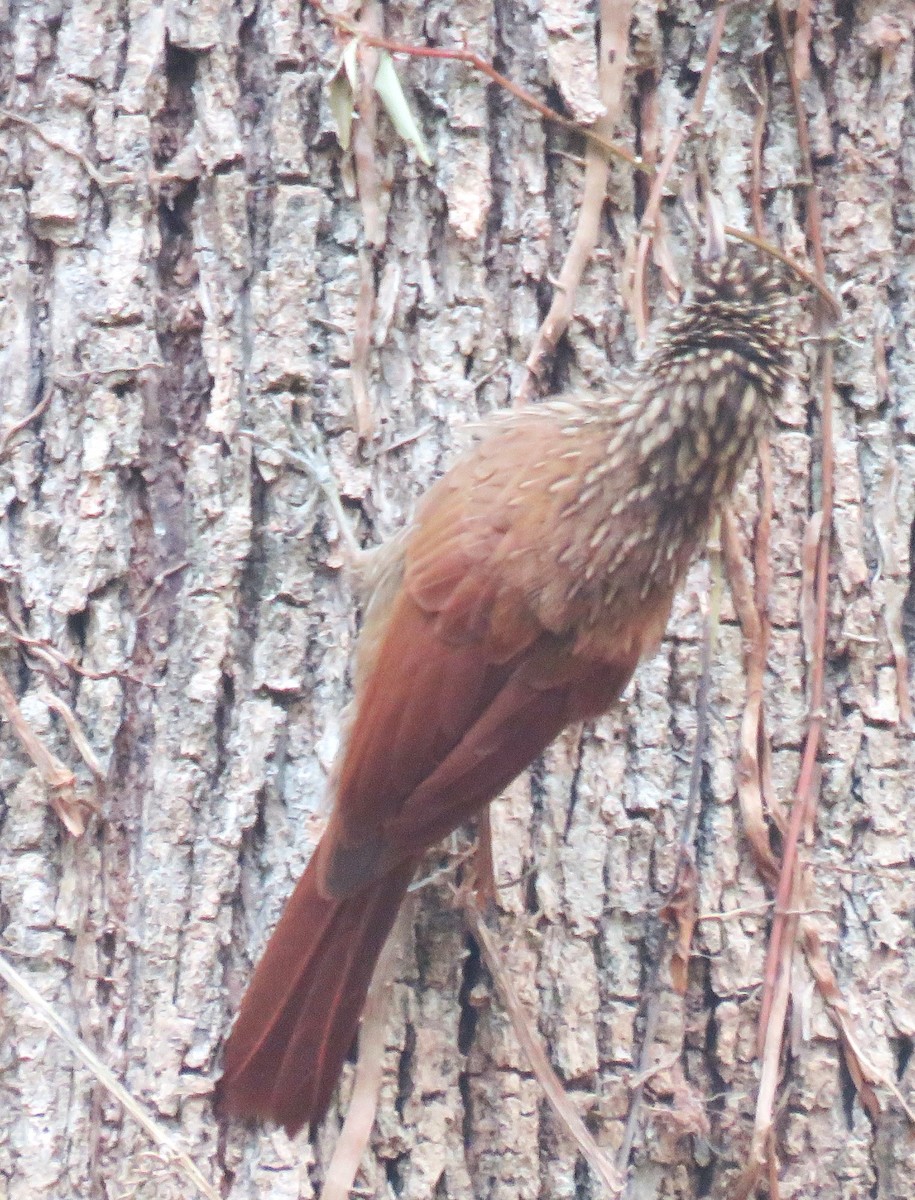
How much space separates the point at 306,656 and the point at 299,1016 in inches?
22.8

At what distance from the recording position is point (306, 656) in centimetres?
251

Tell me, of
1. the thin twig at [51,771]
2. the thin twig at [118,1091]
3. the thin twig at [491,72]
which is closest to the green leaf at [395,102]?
the thin twig at [491,72]

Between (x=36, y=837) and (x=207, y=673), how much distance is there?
1.25ft

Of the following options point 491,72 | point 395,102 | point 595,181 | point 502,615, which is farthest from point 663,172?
point 502,615

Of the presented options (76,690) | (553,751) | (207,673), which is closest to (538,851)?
(553,751)

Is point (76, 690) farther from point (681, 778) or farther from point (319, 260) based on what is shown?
point (681, 778)

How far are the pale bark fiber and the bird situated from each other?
0.29 feet

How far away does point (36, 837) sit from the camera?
8.08 ft

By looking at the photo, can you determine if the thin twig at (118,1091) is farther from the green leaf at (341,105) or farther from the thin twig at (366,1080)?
the green leaf at (341,105)

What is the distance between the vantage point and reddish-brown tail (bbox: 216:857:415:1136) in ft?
7.84

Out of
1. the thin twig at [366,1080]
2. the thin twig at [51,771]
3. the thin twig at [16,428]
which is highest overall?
the thin twig at [16,428]

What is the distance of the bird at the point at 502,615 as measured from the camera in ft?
7.88

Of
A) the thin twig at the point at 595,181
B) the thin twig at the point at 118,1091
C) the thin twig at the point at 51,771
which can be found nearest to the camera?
the thin twig at the point at 118,1091

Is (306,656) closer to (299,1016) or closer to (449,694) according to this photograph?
(449,694)
